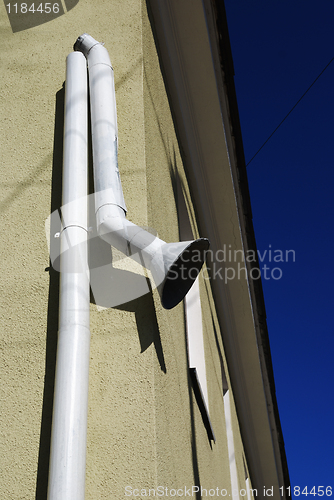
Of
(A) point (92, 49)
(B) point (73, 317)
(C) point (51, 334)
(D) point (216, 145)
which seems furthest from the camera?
(D) point (216, 145)

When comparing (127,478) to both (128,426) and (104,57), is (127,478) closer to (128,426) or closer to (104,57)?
(128,426)

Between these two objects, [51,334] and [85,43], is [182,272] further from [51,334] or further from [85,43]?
[85,43]

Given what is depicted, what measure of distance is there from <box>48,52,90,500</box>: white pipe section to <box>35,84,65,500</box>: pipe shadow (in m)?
0.10

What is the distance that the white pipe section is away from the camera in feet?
5.43

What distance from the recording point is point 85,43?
8.86 feet

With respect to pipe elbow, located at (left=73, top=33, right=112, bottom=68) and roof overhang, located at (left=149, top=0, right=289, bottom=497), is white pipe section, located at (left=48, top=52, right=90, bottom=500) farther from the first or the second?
roof overhang, located at (left=149, top=0, right=289, bottom=497)

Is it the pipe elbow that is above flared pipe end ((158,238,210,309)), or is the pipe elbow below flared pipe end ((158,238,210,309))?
above

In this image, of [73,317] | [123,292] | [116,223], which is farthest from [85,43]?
[73,317]

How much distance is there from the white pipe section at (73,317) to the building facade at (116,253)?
0.37 feet

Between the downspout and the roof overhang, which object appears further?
the roof overhang

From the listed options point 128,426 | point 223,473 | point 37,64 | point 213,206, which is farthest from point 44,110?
point 223,473

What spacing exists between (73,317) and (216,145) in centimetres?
334

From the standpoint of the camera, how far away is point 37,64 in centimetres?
288

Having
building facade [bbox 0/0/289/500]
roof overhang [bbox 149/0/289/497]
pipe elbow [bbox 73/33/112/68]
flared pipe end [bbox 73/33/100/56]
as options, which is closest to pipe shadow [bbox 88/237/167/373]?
building facade [bbox 0/0/289/500]
